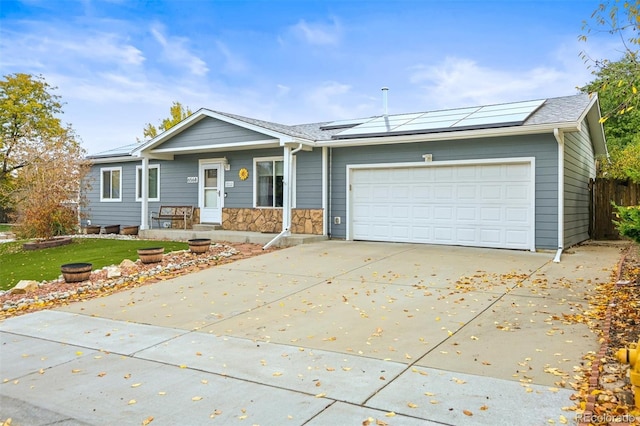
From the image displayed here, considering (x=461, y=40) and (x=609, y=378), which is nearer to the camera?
(x=609, y=378)

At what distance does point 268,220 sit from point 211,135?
3013 millimetres

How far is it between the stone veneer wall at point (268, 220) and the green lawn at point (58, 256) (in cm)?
193

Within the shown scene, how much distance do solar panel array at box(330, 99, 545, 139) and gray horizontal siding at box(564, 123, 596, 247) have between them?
1.32 m

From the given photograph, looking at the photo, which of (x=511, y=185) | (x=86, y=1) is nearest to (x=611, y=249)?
(x=511, y=185)

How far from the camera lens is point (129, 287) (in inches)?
324

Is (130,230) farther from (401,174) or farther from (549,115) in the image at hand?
(549,115)

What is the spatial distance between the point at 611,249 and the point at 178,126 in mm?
12022

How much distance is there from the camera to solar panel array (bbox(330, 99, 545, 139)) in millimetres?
10812

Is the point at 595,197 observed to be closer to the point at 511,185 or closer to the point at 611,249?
the point at 611,249

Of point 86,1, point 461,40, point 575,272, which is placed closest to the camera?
point 575,272

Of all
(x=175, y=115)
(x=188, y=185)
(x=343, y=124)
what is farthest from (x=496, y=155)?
(x=175, y=115)

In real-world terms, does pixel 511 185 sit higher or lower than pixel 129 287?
higher

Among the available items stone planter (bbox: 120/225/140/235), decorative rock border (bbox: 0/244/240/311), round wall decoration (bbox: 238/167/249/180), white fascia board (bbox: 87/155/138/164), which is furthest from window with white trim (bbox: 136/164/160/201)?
decorative rock border (bbox: 0/244/240/311)

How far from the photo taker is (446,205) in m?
11.3
